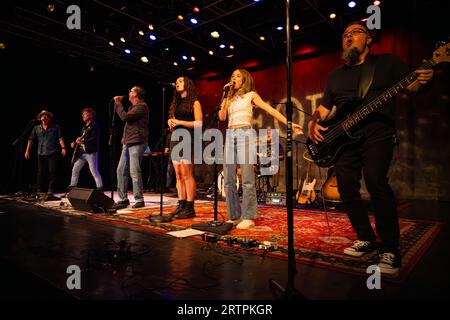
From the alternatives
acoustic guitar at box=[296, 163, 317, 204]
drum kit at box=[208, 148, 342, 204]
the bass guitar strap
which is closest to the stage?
drum kit at box=[208, 148, 342, 204]

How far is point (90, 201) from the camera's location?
14.1 ft

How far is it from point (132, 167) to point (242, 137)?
2.38 metres

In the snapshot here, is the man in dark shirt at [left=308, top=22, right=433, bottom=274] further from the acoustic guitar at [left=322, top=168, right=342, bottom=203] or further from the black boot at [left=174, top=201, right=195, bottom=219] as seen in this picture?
the acoustic guitar at [left=322, top=168, right=342, bottom=203]

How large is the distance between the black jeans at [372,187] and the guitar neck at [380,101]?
7.3 inches

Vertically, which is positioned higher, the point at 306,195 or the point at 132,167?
the point at 132,167

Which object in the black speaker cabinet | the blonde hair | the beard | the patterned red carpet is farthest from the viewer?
the black speaker cabinet

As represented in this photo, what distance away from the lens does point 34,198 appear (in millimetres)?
6348

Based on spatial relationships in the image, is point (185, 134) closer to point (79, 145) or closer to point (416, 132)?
point (79, 145)

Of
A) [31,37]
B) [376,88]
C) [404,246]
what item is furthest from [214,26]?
[404,246]

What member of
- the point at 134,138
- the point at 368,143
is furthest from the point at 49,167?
the point at 368,143

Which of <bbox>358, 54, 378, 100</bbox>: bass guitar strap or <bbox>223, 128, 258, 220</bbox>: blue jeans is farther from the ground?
<bbox>358, 54, 378, 100</bbox>: bass guitar strap

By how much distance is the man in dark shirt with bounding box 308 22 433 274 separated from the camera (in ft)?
6.47

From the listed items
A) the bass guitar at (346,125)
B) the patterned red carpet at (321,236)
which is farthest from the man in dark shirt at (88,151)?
the bass guitar at (346,125)

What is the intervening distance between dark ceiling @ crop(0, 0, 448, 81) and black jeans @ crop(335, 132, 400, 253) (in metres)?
5.64
